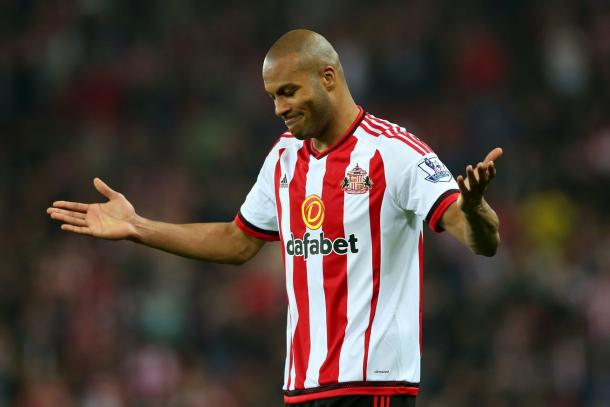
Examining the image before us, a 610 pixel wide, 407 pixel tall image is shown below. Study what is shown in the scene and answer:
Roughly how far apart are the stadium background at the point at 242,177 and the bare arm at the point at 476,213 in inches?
231

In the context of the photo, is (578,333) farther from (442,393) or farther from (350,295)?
(350,295)

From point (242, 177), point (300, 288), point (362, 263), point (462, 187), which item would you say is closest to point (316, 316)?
point (300, 288)

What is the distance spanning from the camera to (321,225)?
15.0 feet

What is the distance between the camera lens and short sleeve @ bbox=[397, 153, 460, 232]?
435cm

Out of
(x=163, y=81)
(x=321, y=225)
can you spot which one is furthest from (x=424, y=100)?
(x=321, y=225)

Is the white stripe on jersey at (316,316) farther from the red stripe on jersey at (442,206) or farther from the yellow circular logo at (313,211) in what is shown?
the red stripe on jersey at (442,206)

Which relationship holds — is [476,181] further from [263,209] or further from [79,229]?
[79,229]

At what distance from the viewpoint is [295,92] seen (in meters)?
4.55

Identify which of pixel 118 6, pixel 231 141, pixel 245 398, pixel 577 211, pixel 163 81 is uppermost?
pixel 118 6

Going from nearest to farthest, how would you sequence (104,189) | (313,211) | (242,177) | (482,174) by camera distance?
(482,174) < (313,211) < (104,189) < (242,177)

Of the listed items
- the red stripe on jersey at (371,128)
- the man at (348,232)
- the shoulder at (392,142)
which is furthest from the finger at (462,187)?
the red stripe on jersey at (371,128)

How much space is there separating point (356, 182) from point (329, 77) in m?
0.41

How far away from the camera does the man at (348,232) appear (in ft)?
14.6

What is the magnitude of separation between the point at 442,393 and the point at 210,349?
2.14 metres
